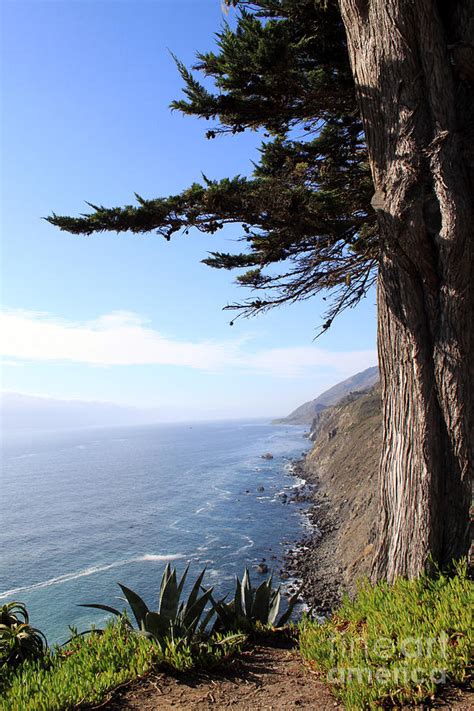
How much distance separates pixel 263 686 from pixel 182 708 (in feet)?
2.32

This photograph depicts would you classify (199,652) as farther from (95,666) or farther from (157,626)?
(95,666)

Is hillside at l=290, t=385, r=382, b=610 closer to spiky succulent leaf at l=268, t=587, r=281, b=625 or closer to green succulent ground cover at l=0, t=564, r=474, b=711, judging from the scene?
spiky succulent leaf at l=268, t=587, r=281, b=625

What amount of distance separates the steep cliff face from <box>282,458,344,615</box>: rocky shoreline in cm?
20

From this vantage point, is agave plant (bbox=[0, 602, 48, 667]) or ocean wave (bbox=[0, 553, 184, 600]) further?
ocean wave (bbox=[0, 553, 184, 600])

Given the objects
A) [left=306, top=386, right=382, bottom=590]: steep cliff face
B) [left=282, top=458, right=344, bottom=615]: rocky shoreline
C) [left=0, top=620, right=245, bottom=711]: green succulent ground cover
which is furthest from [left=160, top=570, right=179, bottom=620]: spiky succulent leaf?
[left=282, top=458, right=344, bottom=615]: rocky shoreline

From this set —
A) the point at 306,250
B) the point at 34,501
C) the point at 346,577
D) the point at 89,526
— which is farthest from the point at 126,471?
the point at 306,250

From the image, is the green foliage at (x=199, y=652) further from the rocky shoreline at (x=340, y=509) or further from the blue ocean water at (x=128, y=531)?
the blue ocean water at (x=128, y=531)

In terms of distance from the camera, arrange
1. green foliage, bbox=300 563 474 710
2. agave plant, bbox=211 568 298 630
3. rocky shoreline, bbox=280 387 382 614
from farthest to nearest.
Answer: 1. rocky shoreline, bbox=280 387 382 614
2. agave plant, bbox=211 568 298 630
3. green foliage, bbox=300 563 474 710

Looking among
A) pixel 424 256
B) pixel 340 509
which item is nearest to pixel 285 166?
pixel 424 256

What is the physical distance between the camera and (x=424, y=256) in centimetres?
478

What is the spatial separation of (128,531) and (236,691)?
1737 inches

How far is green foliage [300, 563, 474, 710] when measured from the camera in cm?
310

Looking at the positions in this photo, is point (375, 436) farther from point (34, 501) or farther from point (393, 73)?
point (393, 73)

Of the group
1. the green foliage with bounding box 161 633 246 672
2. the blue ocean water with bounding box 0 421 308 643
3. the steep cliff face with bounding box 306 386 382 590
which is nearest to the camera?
the green foliage with bounding box 161 633 246 672
